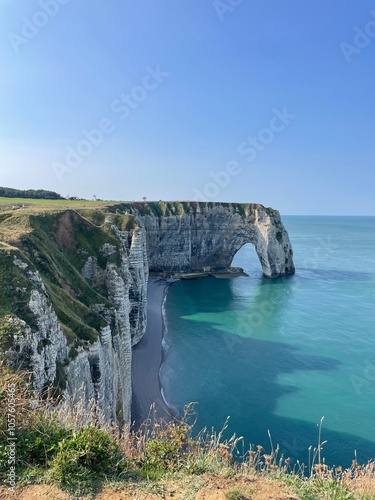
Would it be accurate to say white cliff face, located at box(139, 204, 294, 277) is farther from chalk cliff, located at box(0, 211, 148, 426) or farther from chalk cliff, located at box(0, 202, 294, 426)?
chalk cliff, located at box(0, 211, 148, 426)

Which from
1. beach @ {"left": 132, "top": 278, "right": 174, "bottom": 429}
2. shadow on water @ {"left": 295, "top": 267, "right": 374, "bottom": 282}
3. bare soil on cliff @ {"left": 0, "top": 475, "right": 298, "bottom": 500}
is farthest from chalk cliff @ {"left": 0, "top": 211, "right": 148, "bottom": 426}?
shadow on water @ {"left": 295, "top": 267, "right": 374, "bottom": 282}

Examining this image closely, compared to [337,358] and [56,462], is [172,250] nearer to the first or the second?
[337,358]

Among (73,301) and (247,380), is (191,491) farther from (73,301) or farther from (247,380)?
(247,380)

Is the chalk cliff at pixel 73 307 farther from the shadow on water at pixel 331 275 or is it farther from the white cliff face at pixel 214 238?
the shadow on water at pixel 331 275

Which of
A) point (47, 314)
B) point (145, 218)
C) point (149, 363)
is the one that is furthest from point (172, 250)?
point (47, 314)

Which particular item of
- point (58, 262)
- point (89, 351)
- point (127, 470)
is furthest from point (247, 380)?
point (127, 470)

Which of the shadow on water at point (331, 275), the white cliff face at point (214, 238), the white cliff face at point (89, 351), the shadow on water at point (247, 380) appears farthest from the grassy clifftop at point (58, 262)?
the shadow on water at point (331, 275)

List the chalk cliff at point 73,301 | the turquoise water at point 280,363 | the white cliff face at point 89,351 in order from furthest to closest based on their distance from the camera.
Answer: the turquoise water at point 280,363, the chalk cliff at point 73,301, the white cliff face at point 89,351
